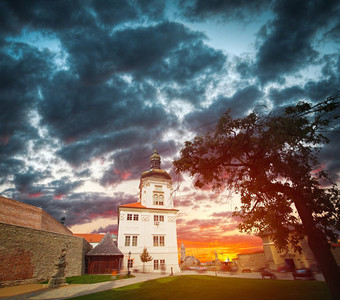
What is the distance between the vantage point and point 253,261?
1187 inches

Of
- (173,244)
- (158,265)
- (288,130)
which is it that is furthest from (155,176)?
(288,130)

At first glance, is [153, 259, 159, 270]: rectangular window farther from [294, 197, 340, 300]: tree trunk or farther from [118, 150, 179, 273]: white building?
[294, 197, 340, 300]: tree trunk

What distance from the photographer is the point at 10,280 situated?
15406 mm

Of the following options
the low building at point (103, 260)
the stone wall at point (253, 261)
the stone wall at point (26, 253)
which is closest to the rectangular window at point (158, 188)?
the low building at point (103, 260)

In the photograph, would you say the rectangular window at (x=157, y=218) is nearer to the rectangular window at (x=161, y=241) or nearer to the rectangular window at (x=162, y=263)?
the rectangular window at (x=161, y=241)

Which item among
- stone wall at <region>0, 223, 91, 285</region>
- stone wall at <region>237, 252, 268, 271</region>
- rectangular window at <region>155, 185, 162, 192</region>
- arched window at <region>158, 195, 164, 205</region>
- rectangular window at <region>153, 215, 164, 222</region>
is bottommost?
stone wall at <region>237, 252, 268, 271</region>

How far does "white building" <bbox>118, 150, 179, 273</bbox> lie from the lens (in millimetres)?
31094

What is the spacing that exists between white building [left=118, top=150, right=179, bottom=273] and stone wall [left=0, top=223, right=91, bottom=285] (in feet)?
35.0

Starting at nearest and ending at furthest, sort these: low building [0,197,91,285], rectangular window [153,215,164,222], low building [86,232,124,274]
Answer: low building [0,197,91,285] → low building [86,232,124,274] → rectangular window [153,215,164,222]

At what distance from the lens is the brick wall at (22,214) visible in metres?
26.0

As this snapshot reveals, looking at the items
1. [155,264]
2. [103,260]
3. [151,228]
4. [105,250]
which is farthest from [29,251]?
[155,264]

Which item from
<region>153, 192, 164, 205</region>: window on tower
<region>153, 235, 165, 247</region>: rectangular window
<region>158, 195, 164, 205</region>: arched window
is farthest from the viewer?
<region>158, 195, 164, 205</region>: arched window

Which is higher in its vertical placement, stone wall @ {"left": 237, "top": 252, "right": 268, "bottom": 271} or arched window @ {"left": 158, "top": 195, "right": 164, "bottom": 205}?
arched window @ {"left": 158, "top": 195, "right": 164, "bottom": 205}

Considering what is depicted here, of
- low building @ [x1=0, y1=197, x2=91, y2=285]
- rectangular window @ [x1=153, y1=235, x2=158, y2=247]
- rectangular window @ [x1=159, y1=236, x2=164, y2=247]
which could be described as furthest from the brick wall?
rectangular window @ [x1=159, y1=236, x2=164, y2=247]
